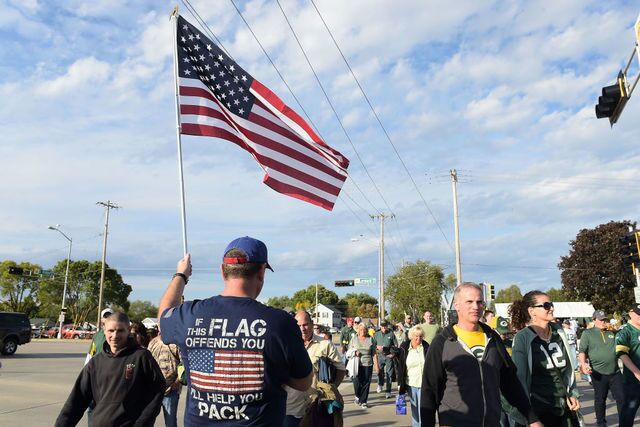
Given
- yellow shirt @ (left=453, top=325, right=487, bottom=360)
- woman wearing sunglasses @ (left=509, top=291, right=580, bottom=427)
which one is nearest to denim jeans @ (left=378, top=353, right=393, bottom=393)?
woman wearing sunglasses @ (left=509, top=291, right=580, bottom=427)

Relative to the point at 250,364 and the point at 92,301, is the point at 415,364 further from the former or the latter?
the point at 92,301

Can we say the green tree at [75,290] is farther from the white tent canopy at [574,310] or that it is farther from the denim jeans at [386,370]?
the denim jeans at [386,370]

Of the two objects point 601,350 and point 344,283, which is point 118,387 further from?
point 344,283

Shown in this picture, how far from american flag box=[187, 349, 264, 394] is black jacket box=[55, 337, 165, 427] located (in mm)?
1821

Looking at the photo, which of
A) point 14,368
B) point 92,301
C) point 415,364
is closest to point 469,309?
point 415,364

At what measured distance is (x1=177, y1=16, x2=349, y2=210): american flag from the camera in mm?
6527

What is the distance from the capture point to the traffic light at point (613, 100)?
10.9 m

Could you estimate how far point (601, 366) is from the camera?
881 centimetres

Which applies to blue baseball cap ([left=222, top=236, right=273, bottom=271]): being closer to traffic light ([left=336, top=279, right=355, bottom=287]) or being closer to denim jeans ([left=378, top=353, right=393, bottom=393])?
→ denim jeans ([left=378, top=353, right=393, bottom=393])

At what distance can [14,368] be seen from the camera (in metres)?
18.7

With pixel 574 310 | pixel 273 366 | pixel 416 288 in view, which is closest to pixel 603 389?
pixel 273 366

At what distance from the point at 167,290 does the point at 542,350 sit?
10.9 feet

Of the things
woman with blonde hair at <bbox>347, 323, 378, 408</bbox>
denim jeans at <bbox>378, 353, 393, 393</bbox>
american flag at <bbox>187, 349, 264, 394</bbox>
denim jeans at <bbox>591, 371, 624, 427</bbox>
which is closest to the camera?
american flag at <bbox>187, 349, 264, 394</bbox>

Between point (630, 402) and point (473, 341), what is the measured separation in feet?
18.7
